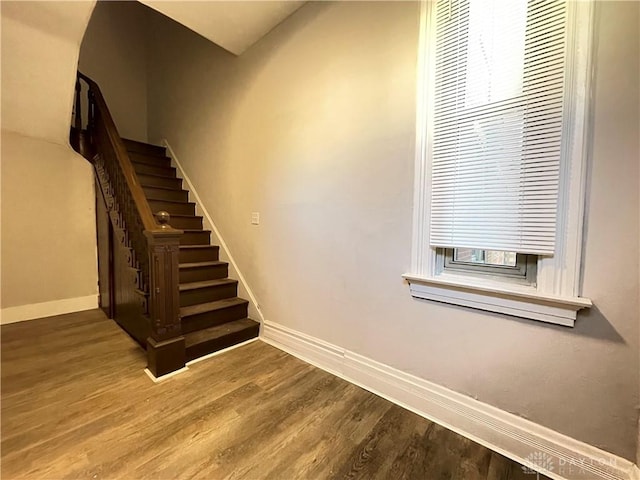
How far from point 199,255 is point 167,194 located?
3.51 ft

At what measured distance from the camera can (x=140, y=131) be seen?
458 centimetres

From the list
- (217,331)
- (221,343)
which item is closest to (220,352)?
(221,343)

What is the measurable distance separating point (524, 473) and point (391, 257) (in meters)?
1.21

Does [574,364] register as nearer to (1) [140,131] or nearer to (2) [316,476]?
(2) [316,476]

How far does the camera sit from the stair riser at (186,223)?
10.8 feet

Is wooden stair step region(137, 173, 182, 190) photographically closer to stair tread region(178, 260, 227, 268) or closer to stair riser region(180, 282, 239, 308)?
stair tread region(178, 260, 227, 268)

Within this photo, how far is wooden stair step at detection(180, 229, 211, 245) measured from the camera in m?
3.20

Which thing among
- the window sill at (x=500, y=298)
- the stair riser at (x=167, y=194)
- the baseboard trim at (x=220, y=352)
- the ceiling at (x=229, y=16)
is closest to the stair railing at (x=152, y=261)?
the baseboard trim at (x=220, y=352)

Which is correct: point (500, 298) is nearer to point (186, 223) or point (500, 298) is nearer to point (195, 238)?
point (195, 238)

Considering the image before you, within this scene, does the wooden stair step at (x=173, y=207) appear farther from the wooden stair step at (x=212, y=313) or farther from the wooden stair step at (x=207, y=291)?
the wooden stair step at (x=212, y=313)

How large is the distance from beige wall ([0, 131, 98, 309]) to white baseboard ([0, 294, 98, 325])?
0.05 m

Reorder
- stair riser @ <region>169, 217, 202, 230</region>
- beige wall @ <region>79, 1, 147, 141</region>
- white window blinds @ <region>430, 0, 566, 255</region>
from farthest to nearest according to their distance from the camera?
beige wall @ <region>79, 1, 147, 141</region>
stair riser @ <region>169, 217, 202, 230</region>
white window blinds @ <region>430, 0, 566, 255</region>

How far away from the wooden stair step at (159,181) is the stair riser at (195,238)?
0.92 metres

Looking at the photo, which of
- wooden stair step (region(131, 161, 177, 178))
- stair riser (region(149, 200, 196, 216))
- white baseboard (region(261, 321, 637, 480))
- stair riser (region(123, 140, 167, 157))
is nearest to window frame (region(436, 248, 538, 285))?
white baseboard (region(261, 321, 637, 480))
